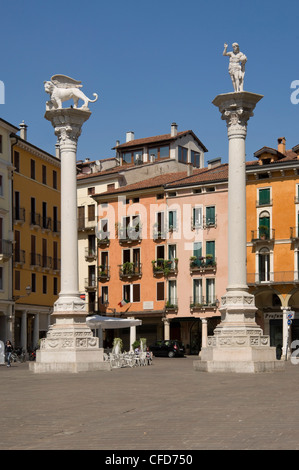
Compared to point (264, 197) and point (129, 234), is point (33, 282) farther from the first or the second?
point (264, 197)

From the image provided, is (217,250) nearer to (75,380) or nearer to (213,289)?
(213,289)

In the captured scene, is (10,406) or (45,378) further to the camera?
(45,378)

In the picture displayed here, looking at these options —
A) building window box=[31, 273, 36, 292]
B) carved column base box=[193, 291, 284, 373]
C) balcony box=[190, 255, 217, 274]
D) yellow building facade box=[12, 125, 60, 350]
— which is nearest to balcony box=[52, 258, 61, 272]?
yellow building facade box=[12, 125, 60, 350]

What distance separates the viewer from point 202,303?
257ft

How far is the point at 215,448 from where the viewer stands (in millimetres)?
11906

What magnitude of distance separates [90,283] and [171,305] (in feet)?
34.7

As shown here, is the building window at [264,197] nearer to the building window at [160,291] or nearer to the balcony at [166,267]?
the balcony at [166,267]

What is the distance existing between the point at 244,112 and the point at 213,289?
43362 mm

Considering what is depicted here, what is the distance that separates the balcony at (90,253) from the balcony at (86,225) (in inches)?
78.7

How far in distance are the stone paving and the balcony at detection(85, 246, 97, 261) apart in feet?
189

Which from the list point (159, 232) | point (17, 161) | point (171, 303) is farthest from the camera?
point (159, 232)

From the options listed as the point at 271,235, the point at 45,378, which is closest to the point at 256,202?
the point at 271,235

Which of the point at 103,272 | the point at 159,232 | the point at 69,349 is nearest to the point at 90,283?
the point at 103,272

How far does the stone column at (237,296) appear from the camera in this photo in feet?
112
